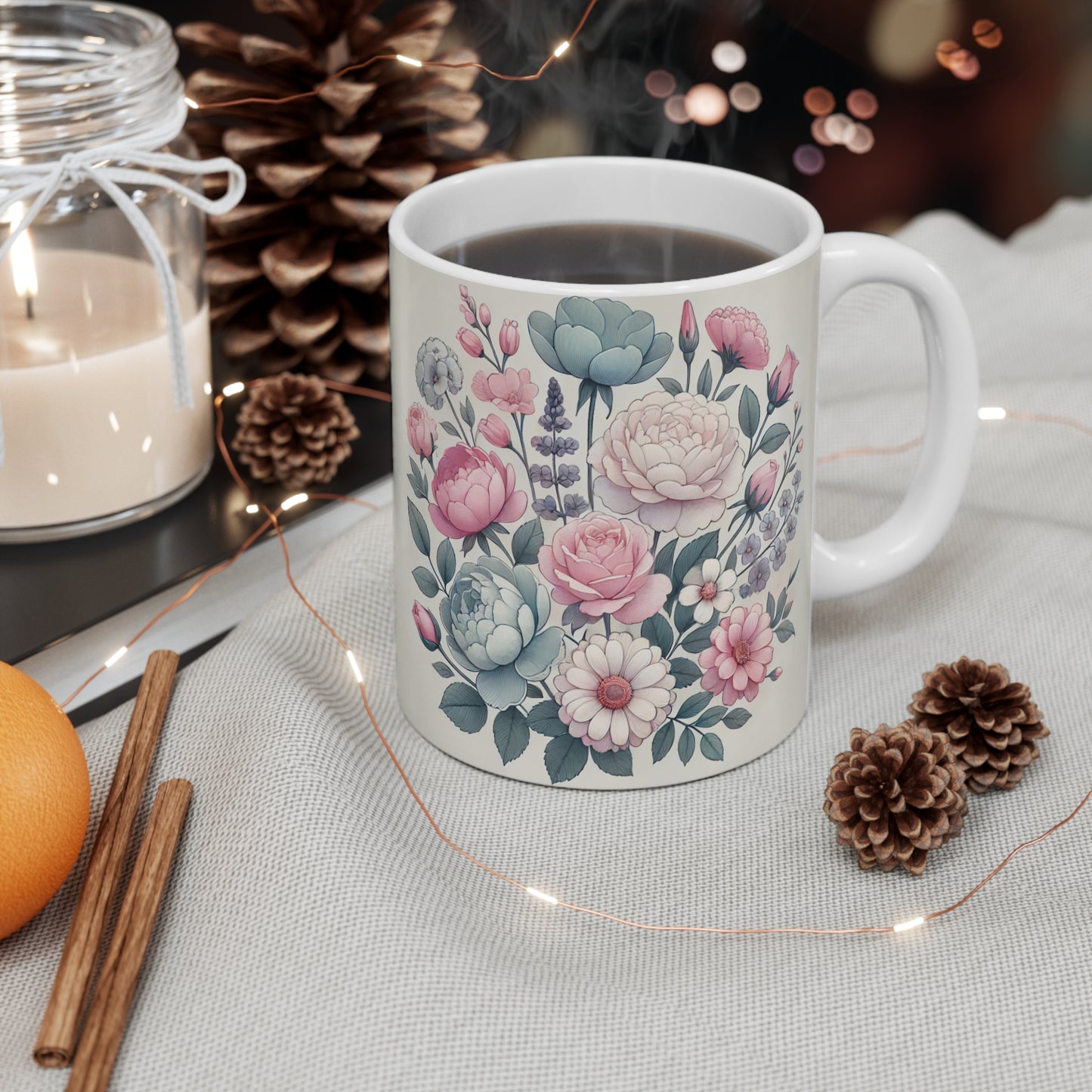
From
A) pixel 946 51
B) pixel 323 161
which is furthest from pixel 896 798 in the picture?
pixel 946 51

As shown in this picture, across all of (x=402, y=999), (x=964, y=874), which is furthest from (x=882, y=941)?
(x=402, y=999)

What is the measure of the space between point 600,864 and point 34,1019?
20cm

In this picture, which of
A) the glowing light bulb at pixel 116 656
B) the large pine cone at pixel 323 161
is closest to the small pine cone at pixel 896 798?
the glowing light bulb at pixel 116 656

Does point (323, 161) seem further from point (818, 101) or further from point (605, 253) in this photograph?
point (818, 101)

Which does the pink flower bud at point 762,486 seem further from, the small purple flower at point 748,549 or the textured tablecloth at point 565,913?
the textured tablecloth at point 565,913

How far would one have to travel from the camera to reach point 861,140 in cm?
121

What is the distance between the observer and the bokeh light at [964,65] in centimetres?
120

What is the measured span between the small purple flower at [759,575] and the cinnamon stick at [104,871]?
0.81ft

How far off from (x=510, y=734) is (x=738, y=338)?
0.18 meters

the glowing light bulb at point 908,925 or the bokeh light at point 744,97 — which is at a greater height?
the bokeh light at point 744,97

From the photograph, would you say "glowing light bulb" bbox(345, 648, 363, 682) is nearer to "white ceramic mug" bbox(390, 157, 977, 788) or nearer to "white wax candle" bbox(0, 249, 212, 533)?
"white ceramic mug" bbox(390, 157, 977, 788)

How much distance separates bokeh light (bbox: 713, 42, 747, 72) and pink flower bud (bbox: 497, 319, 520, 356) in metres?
0.68

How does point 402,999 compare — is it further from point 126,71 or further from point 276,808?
point 126,71

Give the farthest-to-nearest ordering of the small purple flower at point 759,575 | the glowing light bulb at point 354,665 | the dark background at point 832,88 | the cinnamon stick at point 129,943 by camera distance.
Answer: the dark background at point 832,88 < the glowing light bulb at point 354,665 < the small purple flower at point 759,575 < the cinnamon stick at point 129,943
